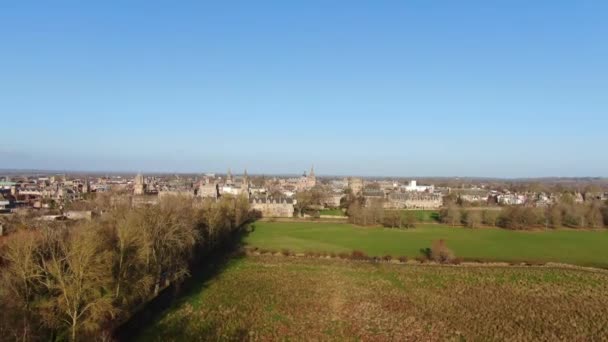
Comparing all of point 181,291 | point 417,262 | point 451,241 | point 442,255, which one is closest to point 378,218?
point 451,241

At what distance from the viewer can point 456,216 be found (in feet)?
262

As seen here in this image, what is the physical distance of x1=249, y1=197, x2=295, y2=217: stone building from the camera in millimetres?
96500

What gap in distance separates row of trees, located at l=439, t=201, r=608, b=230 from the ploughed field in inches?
1471

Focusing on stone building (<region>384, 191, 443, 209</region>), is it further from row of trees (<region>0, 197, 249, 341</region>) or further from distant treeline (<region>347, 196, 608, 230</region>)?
A: row of trees (<region>0, 197, 249, 341</region>)

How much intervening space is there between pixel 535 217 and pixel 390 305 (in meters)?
60.1

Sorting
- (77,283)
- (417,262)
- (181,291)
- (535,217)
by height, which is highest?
(77,283)

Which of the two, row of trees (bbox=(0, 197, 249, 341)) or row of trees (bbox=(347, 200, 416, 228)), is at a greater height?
row of trees (bbox=(0, 197, 249, 341))

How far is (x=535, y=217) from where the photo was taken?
7812cm

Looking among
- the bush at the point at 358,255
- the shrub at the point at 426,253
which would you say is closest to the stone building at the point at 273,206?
the shrub at the point at 426,253

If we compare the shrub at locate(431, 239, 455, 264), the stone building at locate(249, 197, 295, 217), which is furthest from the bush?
the stone building at locate(249, 197, 295, 217)

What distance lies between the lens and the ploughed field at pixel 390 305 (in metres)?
23.7

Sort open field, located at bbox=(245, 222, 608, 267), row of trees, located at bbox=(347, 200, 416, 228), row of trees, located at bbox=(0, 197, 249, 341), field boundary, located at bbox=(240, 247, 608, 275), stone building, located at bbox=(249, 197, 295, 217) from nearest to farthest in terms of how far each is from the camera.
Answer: row of trees, located at bbox=(0, 197, 249, 341) < field boundary, located at bbox=(240, 247, 608, 275) < open field, located at bbox=(245, 222, 608, 267) < row of trees, located at bbox=(347, 200, 416, 228) < stone building, located at bbox=(249, 197, 295, 217)

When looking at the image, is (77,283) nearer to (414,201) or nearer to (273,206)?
(273,206)

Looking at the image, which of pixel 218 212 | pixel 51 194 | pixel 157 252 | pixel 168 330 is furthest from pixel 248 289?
pixel 51 194
